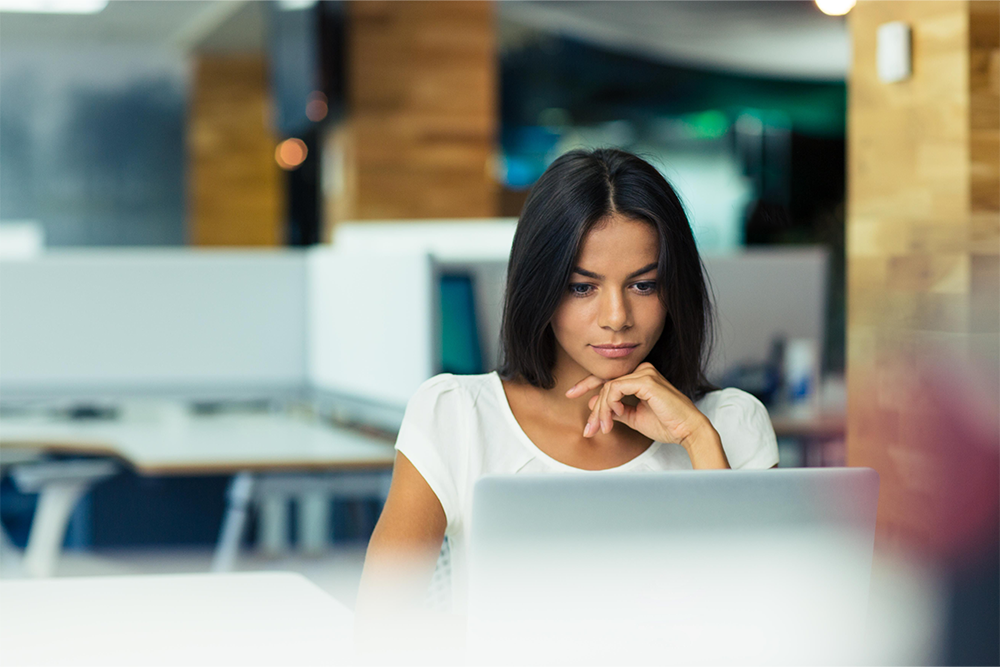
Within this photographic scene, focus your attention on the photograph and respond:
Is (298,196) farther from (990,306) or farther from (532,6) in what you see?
(990,306)

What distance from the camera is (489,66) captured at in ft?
Result: 17.7

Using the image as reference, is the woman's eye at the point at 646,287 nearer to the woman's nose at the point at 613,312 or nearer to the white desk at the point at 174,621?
the woman's nose at the point at 613,312

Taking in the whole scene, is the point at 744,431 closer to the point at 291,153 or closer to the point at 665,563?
the point at 665,563

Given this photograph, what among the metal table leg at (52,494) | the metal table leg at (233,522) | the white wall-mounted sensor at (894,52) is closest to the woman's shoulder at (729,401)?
the white wall-mounted sensor at (894,52)

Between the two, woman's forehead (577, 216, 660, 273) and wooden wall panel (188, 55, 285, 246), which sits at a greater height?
wooden wall panel (188, 55, 285, 246)

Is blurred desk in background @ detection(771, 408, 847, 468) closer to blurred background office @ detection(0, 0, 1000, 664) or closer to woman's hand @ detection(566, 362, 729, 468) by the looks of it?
blurred background office @ detection(0, 0, 1000, 664)

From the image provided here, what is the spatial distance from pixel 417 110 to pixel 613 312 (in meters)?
4.37

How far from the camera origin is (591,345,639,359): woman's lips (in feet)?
3.61

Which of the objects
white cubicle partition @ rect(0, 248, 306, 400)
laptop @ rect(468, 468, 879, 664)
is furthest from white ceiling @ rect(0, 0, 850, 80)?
laptop @ rect(468, 468, 879, 664)

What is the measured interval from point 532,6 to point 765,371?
523cm

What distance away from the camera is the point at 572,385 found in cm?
119

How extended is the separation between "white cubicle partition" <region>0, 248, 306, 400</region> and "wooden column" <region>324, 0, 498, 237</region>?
229 centimetres

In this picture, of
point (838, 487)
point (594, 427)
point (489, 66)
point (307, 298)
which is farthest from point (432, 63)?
Answer: point (838, 487)

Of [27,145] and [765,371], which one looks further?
[27,145]
